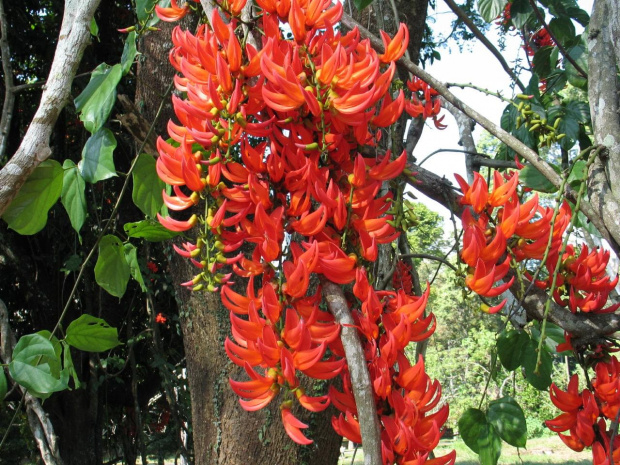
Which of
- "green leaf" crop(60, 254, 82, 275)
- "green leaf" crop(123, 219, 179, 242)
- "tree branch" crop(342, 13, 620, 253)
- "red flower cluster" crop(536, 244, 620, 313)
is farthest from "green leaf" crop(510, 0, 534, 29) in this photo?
"green leaf" crop(60, 254, 82, 275)

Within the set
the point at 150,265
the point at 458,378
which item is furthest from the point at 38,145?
the point at 458,378

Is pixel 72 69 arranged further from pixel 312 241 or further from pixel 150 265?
pixel 150 265

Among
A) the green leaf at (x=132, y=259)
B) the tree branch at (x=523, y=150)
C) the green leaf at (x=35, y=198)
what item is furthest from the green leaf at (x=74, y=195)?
the tree branch at (x=523, y=150)

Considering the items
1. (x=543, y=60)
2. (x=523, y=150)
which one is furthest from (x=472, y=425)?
(x=543, y=60)

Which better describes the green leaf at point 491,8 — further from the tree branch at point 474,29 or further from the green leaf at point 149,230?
the green leaf at point 149,230

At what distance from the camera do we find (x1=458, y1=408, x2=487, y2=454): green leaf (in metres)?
0.99

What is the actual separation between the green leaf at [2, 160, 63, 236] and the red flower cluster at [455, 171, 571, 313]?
Result: 618 millimetres

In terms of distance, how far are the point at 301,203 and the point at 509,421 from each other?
592 millimetres

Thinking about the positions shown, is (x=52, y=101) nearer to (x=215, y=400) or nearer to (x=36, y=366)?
(x=36, y=366)

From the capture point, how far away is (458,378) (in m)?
15.7

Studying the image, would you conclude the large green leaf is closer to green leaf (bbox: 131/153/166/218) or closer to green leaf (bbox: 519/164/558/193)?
green leaf (bbox: 131/153/166/218)

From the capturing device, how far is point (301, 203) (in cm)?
66

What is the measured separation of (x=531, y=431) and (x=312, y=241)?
16603 millimetres

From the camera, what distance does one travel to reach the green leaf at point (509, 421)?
995 millimetres
